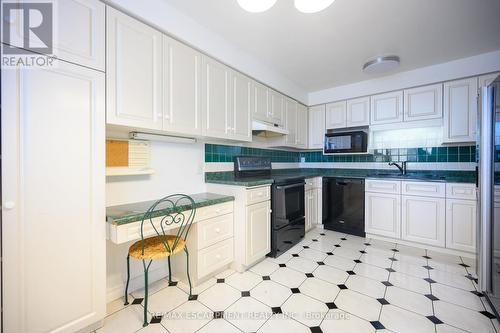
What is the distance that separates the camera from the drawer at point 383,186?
292cm

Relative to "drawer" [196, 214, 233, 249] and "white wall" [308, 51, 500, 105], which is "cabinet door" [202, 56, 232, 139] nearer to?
"drawer" [196, 214, 233, 249]

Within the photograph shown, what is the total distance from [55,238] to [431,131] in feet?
14.7

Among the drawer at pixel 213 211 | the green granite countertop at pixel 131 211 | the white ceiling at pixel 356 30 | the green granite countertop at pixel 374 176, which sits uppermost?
the white ceiling at pixel 356 30

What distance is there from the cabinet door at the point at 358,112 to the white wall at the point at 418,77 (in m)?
0.10

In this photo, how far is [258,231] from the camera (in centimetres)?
234

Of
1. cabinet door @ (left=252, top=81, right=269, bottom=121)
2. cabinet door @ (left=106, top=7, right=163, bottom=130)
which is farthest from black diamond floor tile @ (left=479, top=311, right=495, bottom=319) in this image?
cabinet door @ (left=106, top=7, right=163, bottom=130)

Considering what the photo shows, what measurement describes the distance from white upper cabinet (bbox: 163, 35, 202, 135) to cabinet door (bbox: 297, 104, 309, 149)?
2.15 m

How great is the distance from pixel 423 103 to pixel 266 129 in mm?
2300

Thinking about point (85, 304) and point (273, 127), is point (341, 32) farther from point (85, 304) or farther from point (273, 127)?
point (85, 304)

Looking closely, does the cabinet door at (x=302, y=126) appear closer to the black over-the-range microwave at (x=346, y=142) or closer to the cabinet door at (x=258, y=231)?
the black over-the-range microwave at (x=346, y=142)

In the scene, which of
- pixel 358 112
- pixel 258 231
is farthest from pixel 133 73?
pixel 358 112

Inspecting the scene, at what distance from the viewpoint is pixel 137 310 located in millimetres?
1665

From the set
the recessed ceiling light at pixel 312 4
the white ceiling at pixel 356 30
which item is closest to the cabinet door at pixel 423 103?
the white ceiling at pixel 356 30

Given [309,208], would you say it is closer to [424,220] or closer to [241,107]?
[424,220]
